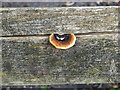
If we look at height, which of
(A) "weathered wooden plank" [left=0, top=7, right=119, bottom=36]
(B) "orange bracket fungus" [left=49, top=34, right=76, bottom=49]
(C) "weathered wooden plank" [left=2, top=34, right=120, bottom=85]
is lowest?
(C) "weathered wooden plank" [left=2, top=34, right=120, bottom=85]

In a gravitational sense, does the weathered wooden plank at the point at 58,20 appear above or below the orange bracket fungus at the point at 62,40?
above

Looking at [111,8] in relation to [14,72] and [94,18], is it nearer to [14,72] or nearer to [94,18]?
[94,18]

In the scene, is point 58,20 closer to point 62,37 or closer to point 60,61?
point 62,37

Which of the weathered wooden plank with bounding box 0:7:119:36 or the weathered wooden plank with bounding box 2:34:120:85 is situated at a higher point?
the weathered wooden plank with bounding box 0:7:119:36

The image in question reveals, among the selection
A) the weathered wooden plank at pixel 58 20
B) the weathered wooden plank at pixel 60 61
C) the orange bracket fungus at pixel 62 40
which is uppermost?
the weathered wooden plank at pixel 58 20

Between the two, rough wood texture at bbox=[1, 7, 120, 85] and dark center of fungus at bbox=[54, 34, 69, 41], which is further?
dark center of fungus at bbox=[54, 34, 69, 41]
